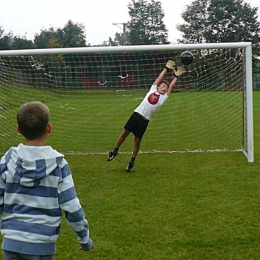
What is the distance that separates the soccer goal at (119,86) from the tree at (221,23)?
38.2 metres

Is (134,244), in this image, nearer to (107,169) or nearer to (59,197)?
(59,197)

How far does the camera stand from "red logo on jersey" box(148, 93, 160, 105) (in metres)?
7.62

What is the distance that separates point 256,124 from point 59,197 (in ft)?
40.8

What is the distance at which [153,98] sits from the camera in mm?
7633

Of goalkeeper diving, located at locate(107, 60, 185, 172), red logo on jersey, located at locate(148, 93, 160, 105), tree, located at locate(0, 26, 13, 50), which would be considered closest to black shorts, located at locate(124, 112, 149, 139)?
goalkeeper diving, located at locate(107, 60, 185, 172)

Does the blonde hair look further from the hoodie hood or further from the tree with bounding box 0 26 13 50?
the tree with bounding box 0 26 13 50

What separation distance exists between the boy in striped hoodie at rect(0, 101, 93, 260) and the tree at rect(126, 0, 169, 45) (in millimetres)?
50578

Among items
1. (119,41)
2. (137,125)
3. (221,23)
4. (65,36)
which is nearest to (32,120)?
(137,125)

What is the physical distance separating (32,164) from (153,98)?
17.7 feet

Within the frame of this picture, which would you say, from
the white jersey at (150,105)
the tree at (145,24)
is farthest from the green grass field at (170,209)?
the tree at (145,24)

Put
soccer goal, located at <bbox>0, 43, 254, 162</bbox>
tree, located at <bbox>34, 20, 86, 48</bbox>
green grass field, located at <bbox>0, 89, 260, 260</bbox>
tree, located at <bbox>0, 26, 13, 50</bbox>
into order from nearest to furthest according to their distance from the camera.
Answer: green grass field, located at <bbox>0, 89, 260, 260</bbox>
soccer goal, located at <bbox>0, 43, 254, 162</bbox>
tree, located at <bbox>0, 26, 13, 50</bbox>
tree, located at <bbox>34, 20, 86, 48</bbox>

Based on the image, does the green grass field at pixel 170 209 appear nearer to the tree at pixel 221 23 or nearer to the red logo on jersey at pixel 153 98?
the red logo on jersey at pixel 153 98

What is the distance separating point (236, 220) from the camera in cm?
490

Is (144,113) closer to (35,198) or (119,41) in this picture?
(35,198)
